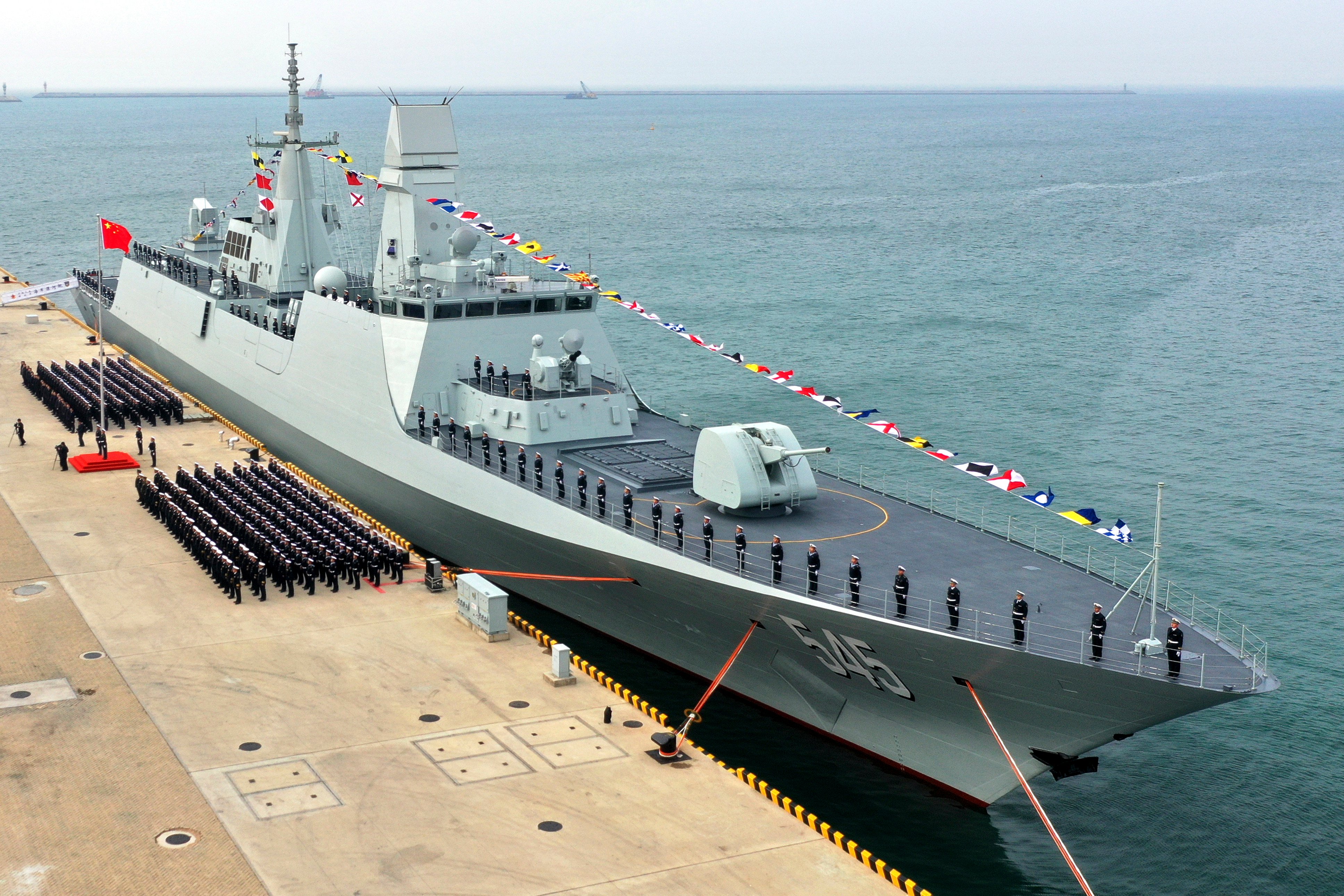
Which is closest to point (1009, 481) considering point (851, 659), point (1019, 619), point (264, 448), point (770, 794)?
point (1019, 619)

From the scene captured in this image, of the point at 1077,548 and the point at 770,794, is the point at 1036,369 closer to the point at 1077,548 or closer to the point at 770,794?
the point at 1077,548

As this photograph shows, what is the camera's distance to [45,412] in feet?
125

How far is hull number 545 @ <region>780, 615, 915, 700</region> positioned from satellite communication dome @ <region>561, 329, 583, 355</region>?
9840 millimetres

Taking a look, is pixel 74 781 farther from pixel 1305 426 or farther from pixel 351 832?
pixel 1305 426

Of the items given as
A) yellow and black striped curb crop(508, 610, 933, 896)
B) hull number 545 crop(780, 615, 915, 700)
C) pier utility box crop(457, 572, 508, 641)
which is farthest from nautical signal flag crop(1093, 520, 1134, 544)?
pier utility box crop(457, 572, 508, 641)

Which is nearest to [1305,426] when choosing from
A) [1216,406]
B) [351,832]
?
[1216,406]

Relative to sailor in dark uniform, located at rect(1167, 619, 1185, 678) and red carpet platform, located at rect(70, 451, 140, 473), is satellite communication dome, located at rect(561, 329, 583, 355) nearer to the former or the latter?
red carpet platform, located at rect(70, 451, 140, 473)

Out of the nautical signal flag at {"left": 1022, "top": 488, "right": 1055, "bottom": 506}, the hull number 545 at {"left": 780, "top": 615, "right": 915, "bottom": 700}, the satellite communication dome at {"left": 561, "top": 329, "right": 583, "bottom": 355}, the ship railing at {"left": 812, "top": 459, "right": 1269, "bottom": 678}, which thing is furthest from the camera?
the satellite communication dome at {"left": 561, "top": 329, "right": 583, "bottom": 355}

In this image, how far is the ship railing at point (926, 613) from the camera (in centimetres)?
1775

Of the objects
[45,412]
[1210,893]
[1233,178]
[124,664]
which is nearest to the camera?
[1210,893]

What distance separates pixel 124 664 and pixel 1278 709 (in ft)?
66.7

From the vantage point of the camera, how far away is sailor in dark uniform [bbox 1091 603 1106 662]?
17641 mm

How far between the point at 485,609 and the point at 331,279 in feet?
45.8

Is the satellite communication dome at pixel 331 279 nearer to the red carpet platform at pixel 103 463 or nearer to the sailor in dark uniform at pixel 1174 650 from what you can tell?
the red carpet platform at pixel 103 463
